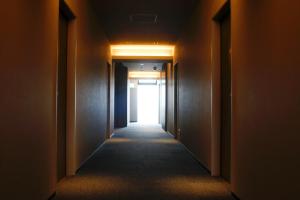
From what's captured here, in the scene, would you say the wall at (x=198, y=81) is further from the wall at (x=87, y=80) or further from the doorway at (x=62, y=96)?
the doorway at (x=62, y=96)

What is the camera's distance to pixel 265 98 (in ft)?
9.21

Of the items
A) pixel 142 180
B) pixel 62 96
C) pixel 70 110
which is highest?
pixel 62 96

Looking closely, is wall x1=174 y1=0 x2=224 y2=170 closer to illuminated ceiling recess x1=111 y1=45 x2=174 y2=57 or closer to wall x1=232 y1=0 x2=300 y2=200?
wall x1=232 y1=0 x2=300 y2=200

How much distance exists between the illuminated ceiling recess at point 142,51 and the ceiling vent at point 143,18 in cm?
330

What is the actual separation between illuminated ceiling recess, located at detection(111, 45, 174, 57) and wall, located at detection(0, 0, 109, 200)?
758 cm

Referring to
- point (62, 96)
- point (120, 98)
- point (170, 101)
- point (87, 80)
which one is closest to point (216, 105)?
point (62, 96)

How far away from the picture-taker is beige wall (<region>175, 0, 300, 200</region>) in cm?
228

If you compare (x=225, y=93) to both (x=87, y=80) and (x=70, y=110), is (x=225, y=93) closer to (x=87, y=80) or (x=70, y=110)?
(x=70, y=110)

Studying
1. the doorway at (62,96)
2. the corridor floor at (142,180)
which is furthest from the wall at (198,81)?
the doorway at (62,96)

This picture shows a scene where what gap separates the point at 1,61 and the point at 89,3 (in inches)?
173

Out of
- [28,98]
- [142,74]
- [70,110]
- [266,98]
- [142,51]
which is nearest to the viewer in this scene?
[266,98]

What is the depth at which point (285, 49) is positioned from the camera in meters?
2.39

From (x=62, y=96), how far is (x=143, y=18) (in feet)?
11.8

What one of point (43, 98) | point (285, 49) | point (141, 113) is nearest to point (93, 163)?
point (43, 98)
